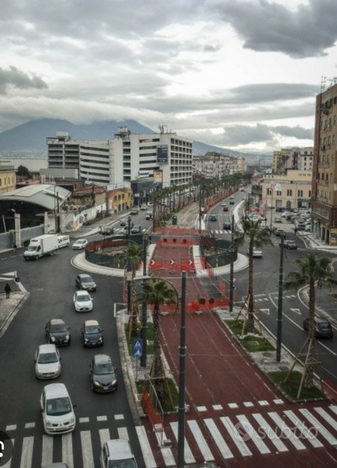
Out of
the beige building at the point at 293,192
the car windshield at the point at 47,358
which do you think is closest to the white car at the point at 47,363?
the car windshield at the point at 47,358

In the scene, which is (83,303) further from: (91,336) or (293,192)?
(293,192)

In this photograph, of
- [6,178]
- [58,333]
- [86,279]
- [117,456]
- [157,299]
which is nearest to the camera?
[117,456]

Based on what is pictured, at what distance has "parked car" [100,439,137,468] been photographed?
66.6ft

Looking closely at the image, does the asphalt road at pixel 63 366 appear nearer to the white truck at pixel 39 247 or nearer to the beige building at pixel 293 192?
the white truck at pixel 39 247

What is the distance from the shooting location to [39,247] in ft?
224

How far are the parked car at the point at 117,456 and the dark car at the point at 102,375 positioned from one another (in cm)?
743

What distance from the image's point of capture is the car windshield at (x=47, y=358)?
31.4m

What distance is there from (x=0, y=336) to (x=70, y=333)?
551cm

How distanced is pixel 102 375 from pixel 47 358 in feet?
14.6

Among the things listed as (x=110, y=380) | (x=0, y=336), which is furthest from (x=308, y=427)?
(x=0, y=336)

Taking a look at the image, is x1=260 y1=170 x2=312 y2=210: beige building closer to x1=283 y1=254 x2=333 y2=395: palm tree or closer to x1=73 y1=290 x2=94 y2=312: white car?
x1=73 y1=290 x2=94 y2=312: white car

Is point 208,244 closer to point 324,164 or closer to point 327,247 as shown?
Result: point 327,247

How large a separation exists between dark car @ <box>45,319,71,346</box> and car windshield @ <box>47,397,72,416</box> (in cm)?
1097

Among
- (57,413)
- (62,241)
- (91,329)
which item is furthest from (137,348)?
(62,241)
